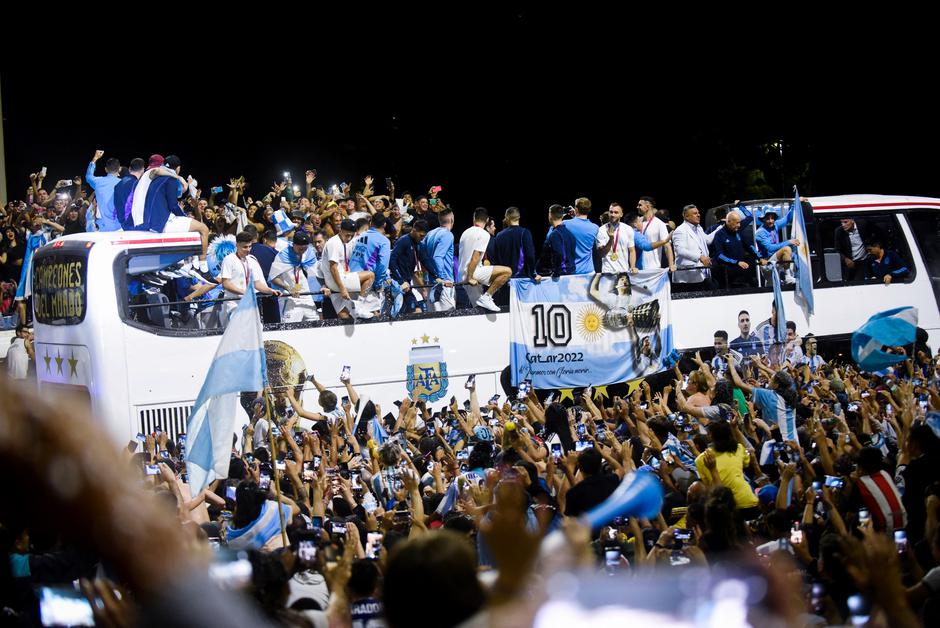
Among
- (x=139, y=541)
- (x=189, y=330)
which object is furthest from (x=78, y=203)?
(x=139, y=541)

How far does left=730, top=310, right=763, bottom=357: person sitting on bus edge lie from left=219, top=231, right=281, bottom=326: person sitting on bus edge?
588 cm

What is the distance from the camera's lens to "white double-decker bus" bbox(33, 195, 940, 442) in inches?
478

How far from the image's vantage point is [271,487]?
330 inches

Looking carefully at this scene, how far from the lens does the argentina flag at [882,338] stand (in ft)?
46.9

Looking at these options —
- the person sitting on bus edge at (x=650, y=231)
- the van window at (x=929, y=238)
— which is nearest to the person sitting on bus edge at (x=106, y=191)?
the person sitting on bus edge at (x=650, y=231)

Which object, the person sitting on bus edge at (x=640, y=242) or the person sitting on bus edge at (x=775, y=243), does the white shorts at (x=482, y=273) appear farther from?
the person sitting on bus edge at (x=775, y=243)

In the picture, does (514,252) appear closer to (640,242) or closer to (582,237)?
(582,237)

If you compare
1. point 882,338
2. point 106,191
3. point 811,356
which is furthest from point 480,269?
point 882,338

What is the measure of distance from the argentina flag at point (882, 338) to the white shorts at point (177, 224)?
8.22 m

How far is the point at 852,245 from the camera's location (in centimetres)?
1582

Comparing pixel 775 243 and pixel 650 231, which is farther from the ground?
pixel 650 231

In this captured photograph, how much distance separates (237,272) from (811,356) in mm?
7216

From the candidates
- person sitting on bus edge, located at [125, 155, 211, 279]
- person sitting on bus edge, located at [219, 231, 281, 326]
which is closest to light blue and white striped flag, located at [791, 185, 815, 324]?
person sitting on bus edge, located at [219, 231, 281, 326]

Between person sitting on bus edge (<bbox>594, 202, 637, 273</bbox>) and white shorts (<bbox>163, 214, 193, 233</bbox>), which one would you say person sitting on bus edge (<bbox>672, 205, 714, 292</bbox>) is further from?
white shorts (<bbox>163, 214, 193, 233</bbox>)
